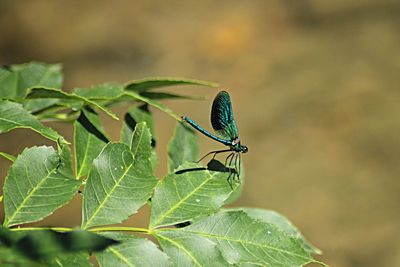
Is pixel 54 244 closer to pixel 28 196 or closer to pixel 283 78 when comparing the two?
pixel 28 196

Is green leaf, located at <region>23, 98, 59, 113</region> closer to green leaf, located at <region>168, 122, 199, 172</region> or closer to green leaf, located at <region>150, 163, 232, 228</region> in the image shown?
green leaf, located at <region>168, 122, 199, 172</region>

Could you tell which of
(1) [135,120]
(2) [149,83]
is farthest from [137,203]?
(2) [149,83]

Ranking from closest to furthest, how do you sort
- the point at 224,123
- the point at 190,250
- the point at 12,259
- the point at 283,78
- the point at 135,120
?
the point at 12,259 → the point at 190,250 → the point at 135,120 → the point at 224,123 → the point at 283,78

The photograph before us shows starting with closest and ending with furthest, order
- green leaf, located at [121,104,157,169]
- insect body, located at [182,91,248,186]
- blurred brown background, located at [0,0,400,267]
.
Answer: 1. green leaf, located at [121,104,157,169]
2. insect body, located at [182,91,248,186]
3. blurred brown background, located at [0,0,400,267]

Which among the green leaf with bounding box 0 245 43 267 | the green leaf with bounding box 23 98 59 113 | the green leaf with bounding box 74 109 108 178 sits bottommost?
the green leaf with bounding box 0 245 43 267

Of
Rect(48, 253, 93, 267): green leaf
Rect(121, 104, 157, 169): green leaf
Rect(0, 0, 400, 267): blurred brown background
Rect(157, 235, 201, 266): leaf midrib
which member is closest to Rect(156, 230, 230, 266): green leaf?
Rect(157, 235, 201, 266): leaf midrib

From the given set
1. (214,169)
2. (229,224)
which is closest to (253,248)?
(229,224)

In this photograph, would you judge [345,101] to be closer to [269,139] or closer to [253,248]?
[269,139]

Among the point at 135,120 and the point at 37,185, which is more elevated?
the point at 135,120

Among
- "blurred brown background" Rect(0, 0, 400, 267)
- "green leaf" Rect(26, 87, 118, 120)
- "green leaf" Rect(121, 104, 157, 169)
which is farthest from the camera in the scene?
"blurred brown background" Rect(0, 0, 400, 267)
